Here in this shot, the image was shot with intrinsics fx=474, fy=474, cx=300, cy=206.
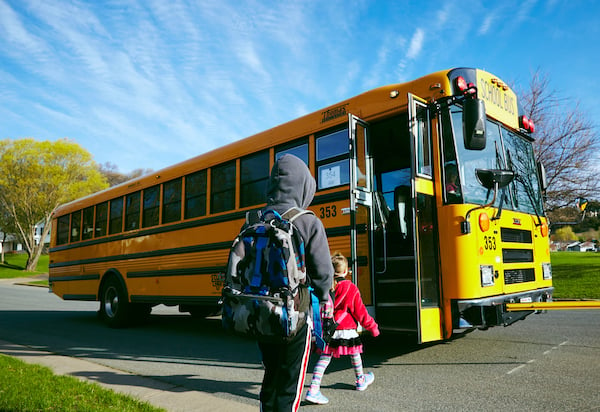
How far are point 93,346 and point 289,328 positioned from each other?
17.7 ft

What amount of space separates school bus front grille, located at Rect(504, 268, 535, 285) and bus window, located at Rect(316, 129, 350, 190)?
1.89 metres

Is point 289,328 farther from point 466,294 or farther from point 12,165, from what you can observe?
point 12,165

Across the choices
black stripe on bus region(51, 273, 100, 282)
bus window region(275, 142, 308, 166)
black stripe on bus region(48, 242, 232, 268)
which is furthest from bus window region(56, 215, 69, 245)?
bus window region(275, 142, 308, 166)

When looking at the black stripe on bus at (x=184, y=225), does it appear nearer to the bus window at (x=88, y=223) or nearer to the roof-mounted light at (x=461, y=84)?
the bus window at (x=88, y=223)

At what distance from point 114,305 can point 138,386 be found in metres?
5.05

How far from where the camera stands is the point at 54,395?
3688mm

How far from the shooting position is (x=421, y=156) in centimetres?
453

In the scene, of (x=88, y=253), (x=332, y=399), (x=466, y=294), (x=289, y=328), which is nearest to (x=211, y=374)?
(x=332, y=399)

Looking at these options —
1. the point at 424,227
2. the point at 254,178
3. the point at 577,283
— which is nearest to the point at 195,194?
the point at 254,178

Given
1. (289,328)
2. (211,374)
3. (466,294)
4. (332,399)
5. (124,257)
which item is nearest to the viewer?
(289,328)

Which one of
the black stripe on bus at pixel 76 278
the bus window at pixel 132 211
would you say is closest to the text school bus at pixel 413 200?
the bus window at pixel 132 211

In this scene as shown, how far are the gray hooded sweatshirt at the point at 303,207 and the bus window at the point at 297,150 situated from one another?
2971mm

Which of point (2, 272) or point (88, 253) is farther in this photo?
point (2, 272)

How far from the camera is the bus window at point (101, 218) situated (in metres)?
9.40
